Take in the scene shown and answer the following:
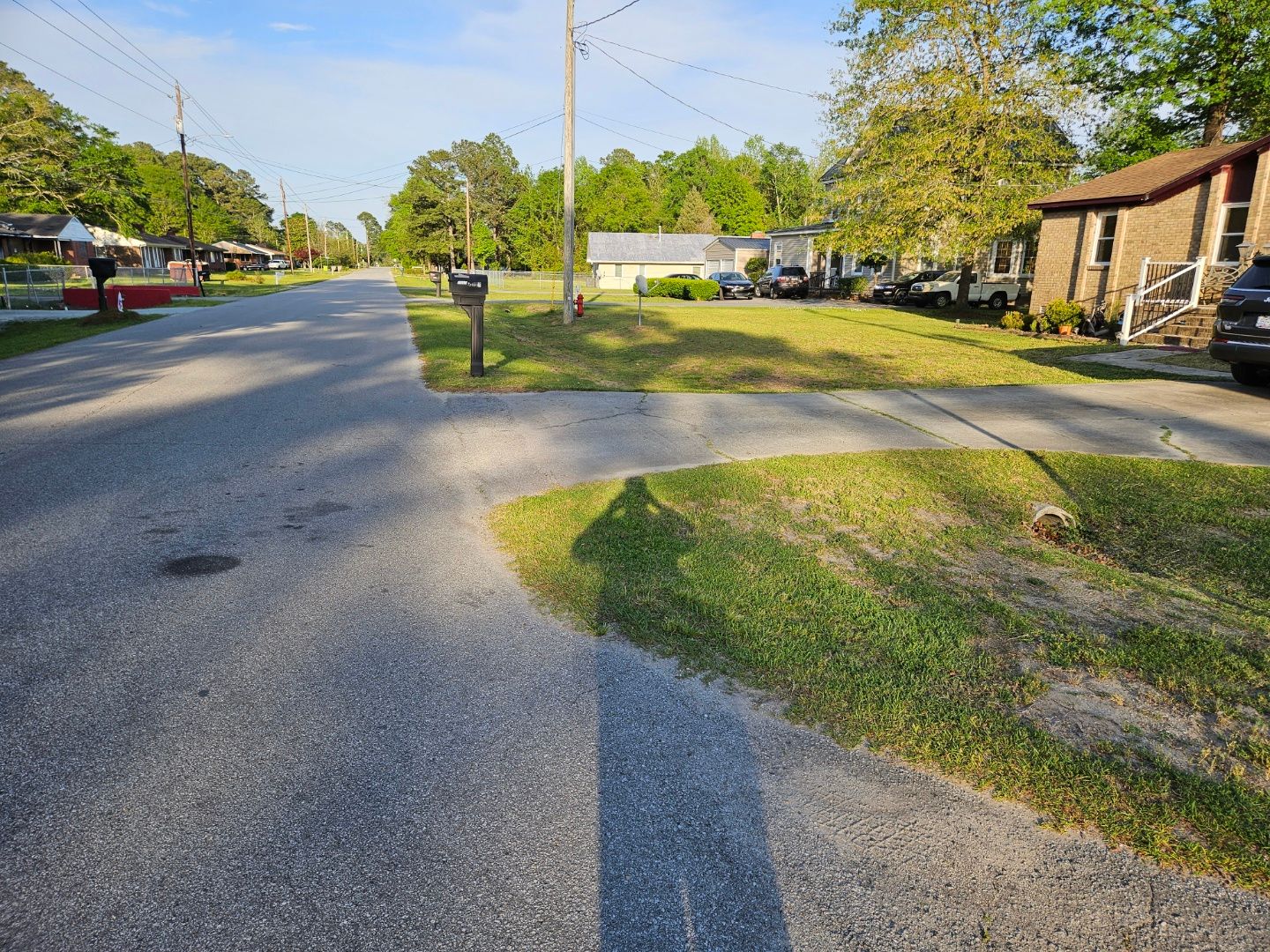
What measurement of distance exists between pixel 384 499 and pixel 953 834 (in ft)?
16.4

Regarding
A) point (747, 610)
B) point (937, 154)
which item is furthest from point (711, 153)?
point (747, 610)

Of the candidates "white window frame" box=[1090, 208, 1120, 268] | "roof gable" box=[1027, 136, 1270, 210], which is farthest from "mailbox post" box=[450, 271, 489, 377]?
"white window frame" box=[1090, 208, 1120, 268]

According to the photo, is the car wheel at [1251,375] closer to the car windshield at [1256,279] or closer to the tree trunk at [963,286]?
the car windshield at [1256,279]

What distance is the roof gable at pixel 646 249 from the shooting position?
7038 centimetres

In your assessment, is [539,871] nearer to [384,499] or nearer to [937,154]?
[384,499]

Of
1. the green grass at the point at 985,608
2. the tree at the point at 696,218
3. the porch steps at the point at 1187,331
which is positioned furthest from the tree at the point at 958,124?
the tree at the point at 696,218

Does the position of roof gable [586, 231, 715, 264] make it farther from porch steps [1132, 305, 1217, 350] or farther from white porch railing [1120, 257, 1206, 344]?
porch steps [1132, 305, 1217, 350]

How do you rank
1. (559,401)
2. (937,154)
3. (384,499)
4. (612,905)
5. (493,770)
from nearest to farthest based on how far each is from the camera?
(612,905) → (493,770) → (384,499) → (559,401) → (937,154)

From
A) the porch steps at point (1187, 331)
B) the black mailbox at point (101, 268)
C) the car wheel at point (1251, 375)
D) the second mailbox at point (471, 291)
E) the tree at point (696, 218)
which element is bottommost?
the car wheel at point (1251, 375)

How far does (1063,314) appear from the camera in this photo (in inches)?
845

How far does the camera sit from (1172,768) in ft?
9.77

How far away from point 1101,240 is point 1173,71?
11.4 metres

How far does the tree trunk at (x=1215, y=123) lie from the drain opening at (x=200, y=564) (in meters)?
34.4

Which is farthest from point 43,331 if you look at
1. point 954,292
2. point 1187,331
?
point 954,292
